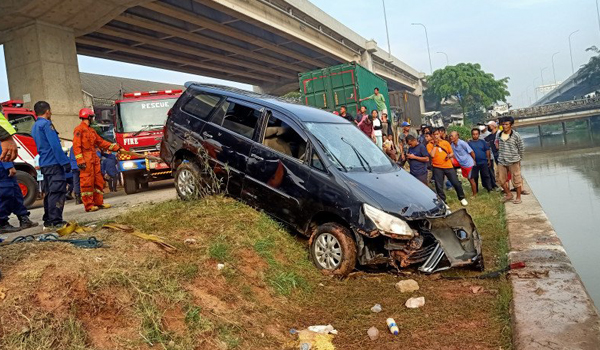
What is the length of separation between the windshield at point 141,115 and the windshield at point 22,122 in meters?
2.08

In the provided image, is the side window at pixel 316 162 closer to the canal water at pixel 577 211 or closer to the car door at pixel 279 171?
the car door at pixel 279 171

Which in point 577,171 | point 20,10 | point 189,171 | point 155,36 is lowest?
point 577,171

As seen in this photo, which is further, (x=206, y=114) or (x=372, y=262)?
(x=206, y=114)

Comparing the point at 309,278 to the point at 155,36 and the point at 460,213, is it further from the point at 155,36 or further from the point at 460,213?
the point at 155,36

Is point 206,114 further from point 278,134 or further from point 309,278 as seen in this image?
point 309,278

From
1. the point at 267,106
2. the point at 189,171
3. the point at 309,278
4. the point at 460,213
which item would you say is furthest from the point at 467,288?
the point at 189,171

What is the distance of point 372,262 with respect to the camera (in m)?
4.68

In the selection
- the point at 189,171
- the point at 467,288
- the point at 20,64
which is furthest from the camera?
the point at 20,64

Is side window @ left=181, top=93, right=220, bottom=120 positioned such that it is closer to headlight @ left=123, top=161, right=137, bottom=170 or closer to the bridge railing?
headlight @ left=123, top=161, right=137, bottom=170

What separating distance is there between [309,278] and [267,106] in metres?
2.35

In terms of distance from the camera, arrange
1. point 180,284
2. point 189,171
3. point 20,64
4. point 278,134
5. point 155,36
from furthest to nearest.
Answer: point 155,36
point 20,64
point 189,171
point 278,134
point 180,284

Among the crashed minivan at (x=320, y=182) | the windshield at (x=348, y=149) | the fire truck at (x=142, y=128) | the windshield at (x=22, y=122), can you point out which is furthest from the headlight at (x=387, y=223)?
the windshield at (x=22, y=122)

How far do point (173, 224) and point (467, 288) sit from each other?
3.27 m

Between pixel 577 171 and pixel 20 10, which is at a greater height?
pixel 20 10
